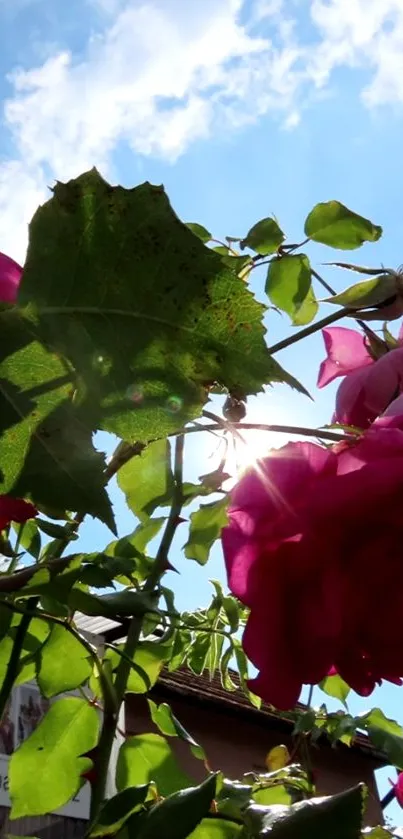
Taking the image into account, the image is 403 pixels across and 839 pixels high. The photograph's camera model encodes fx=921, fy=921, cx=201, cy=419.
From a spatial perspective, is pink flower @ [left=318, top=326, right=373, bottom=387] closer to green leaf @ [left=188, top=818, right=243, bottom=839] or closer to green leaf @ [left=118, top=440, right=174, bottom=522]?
green leaf @ [left=118, top=440, right=174, bottom=522]

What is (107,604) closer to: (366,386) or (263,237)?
(366,386)

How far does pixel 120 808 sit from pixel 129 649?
0.17 m

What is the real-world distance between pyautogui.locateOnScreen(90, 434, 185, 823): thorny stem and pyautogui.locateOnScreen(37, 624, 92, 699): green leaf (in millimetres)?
45

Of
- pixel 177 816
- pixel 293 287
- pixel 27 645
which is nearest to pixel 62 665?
pixel 27 645

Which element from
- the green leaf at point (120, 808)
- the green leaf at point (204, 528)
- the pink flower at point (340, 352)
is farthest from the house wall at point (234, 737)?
the green leaf at point (120, 808)

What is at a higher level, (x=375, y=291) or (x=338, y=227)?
(x=338, y=227)

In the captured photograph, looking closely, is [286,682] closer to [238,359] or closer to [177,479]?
[238,359]

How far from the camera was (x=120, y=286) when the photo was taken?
0.45 metres

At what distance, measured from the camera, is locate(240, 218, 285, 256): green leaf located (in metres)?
0.86

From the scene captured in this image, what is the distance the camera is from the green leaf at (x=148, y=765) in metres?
0.74

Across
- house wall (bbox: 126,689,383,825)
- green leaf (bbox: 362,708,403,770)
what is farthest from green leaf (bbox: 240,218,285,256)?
house wall (bbox: 126,689,383,825)

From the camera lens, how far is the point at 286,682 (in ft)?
1.74

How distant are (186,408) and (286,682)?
0.57 ft

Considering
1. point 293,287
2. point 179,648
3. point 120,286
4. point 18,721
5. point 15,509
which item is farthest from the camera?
point 18,721
